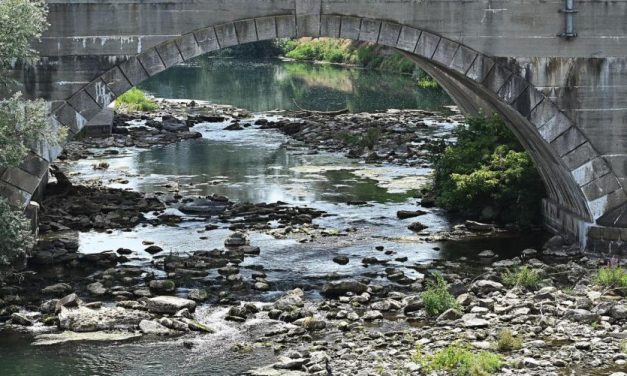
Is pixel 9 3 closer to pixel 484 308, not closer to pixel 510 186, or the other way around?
pixel 484 308

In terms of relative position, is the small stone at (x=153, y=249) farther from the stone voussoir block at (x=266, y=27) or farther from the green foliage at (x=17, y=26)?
the green foliage at (x=17, y=26)

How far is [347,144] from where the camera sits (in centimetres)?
3875

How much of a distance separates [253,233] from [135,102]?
27.3 meters

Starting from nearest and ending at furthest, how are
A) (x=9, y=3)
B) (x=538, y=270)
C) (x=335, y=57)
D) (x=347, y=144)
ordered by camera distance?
1. (x=9, y=3)
2. (x=538, y=270)
3. (x=347, y=144)
4. (x=335, y=57)

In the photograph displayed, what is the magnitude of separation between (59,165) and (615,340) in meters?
22.2

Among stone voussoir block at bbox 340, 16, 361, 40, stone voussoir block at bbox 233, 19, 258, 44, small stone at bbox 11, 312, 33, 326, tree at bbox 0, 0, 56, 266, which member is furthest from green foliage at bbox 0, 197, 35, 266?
stone voussoir block at bbox 340, 16, 361, 40

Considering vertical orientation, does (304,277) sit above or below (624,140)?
below

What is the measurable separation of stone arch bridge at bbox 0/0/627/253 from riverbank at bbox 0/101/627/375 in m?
1.89

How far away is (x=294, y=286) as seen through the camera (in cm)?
2012

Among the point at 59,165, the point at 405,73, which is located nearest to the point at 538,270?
the point at 59,165

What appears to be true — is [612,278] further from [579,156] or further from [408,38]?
[408,38]

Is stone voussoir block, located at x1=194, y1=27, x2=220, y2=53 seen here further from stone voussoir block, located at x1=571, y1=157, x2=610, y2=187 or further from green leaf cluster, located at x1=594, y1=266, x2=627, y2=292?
green leaf cluster, located at x1=594, y1=266, x2=627, y2=292

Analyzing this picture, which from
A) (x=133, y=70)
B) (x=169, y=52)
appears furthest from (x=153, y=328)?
(x=169, y=52)

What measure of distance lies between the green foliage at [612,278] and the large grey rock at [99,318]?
25.4 ft
